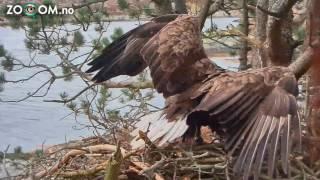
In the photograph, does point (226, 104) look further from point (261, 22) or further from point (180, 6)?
point (180, 6)

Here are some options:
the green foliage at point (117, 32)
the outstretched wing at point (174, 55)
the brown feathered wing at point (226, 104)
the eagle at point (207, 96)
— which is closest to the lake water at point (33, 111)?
the green foliage at point (117, 32)

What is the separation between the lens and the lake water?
4.96 metres

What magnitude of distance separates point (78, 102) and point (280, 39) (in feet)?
6.30

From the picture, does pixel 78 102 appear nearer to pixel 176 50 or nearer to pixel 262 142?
pixel 176 50

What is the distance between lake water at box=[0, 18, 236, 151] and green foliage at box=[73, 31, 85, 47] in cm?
12

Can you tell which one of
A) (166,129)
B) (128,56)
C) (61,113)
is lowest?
(61,113)

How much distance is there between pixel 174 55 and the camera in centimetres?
319

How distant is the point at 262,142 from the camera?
7.98 feet

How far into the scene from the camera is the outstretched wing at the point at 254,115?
2385 mm

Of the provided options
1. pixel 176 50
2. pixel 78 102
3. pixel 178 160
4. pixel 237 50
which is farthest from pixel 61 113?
pixel 178 160

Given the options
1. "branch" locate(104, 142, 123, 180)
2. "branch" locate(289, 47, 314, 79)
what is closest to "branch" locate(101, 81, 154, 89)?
"branch" locate(289, 47, 314, 79)

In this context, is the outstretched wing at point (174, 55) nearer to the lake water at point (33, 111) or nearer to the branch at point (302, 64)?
the branch at point (302, 64)

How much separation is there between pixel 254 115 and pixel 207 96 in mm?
253

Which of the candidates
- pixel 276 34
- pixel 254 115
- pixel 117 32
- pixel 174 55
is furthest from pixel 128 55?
pixel 254 115
